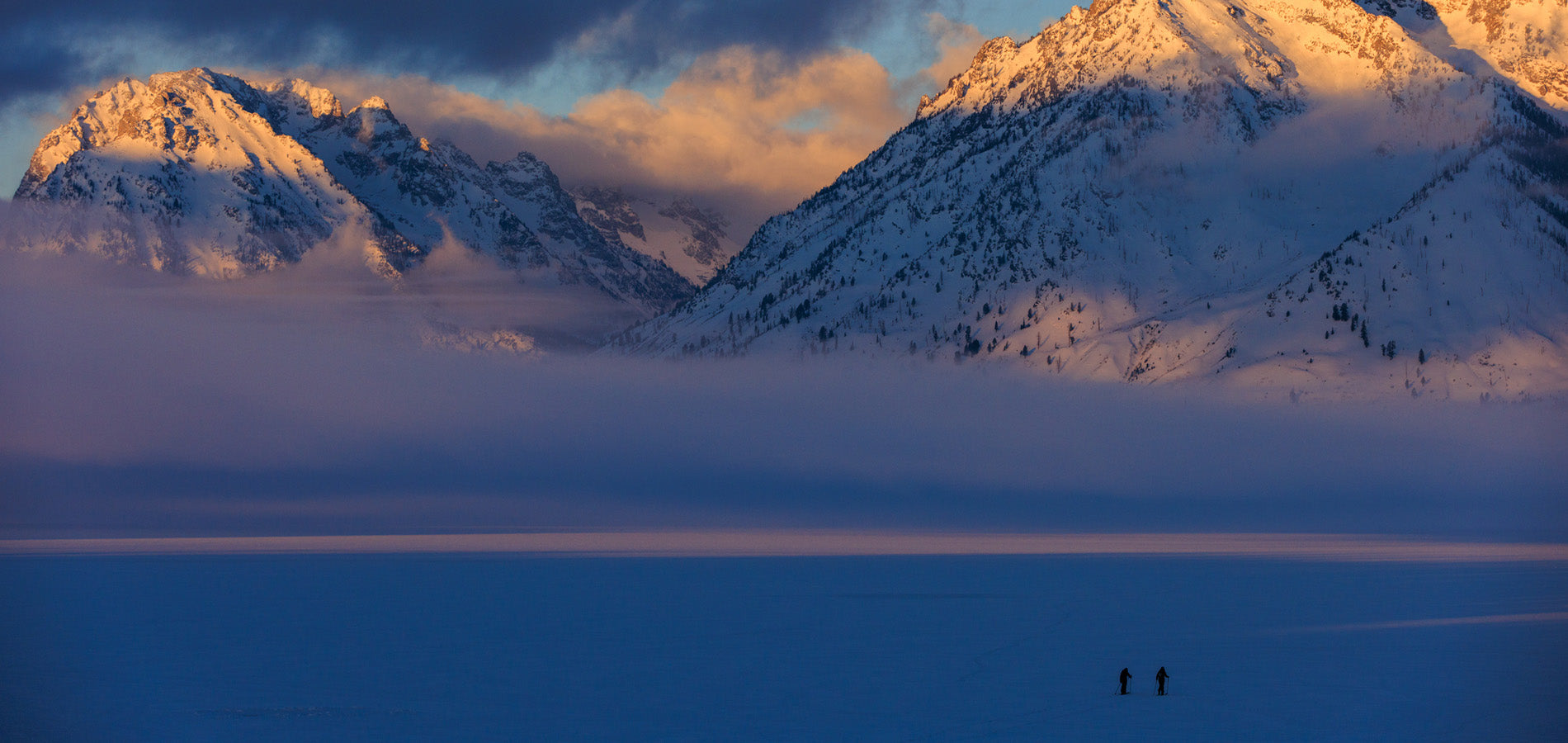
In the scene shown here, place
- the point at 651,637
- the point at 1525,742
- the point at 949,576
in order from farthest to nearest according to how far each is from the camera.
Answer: the point at 949,576, the point at 651,637, the point at 1525,742

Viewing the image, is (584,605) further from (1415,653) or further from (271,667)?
(1415,653)

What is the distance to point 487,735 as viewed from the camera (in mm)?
79062

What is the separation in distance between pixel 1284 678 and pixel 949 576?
104m

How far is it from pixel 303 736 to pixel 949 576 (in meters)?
129

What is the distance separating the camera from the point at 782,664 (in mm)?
104500

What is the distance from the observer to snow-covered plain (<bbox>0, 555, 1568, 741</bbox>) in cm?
8150

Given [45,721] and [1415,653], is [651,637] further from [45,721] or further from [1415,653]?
[1415,653]

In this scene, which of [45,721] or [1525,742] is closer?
[1525,742]

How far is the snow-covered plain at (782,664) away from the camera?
81.5 m

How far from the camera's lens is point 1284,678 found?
9569 cm

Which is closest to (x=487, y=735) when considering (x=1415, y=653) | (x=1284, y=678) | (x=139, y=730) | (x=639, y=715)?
(x=639, y=715)

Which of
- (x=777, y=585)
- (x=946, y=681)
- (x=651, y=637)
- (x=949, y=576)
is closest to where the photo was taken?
(x=946, y=681)

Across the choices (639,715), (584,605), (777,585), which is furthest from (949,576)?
(639,715)

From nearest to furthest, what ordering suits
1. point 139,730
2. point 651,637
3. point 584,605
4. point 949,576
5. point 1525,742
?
point 1525,742 → point 139,730 → point 651,637 → point 584,605 → point 949,576
